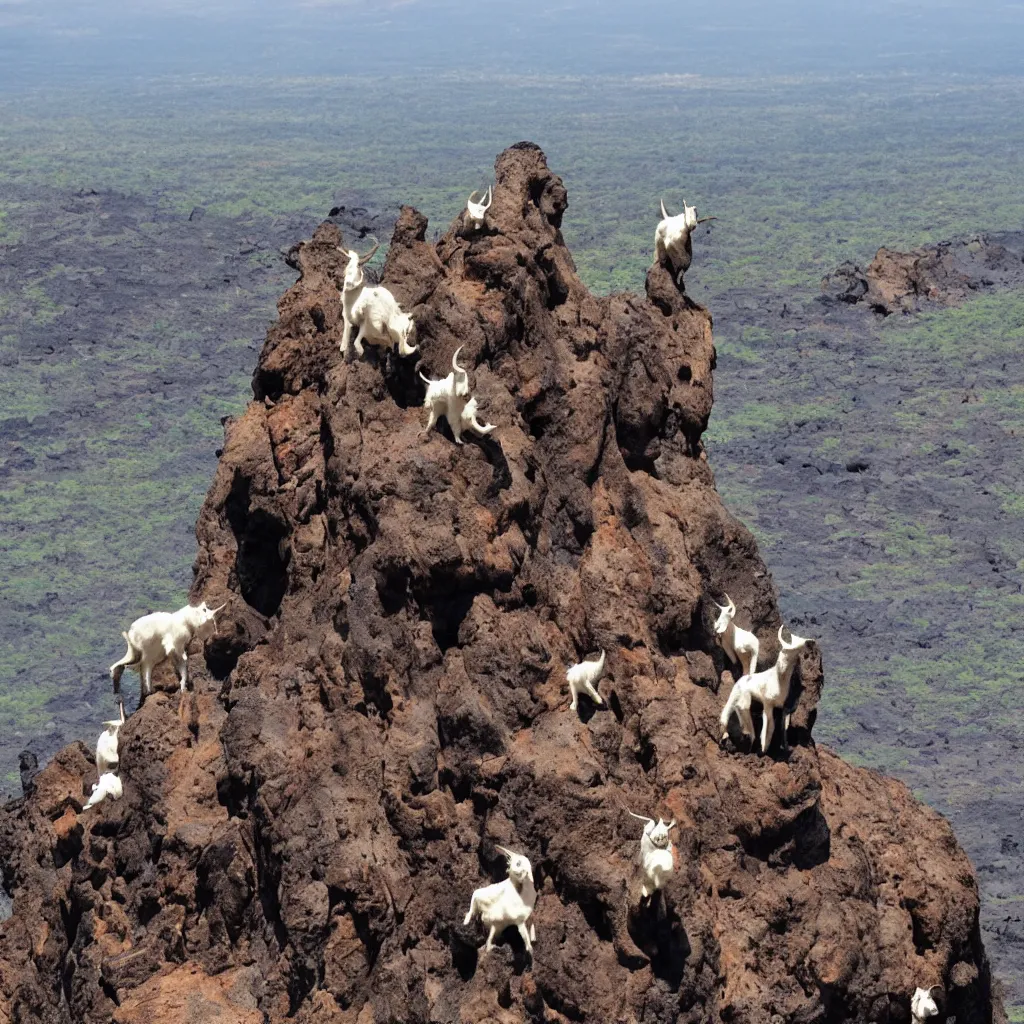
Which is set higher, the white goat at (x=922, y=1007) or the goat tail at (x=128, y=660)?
the goat tail at (x=128, y=660)

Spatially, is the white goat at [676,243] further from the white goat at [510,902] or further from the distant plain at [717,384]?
the distant plain at [717,384]

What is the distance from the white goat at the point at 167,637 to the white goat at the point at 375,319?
280cm

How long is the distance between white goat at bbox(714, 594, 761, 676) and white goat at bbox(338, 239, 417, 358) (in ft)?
11.9

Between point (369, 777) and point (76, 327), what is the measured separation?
75.4m

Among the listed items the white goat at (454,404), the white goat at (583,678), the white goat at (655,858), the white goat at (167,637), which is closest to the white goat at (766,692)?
the white goat at (583,678)

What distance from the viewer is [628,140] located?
15862cm

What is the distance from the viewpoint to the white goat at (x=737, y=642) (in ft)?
57.2

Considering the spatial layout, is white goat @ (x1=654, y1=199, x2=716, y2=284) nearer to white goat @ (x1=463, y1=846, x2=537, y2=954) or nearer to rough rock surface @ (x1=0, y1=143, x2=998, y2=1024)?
rough rock surface @ (x1=0, y1=143, x2=998, y2=1024)

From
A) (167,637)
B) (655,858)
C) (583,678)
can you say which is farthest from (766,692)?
(167,637)

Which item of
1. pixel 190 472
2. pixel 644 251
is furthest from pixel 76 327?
pixel 644 251

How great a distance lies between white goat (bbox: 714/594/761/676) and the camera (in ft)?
57.2

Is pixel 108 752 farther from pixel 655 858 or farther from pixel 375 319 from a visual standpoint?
pixel 655 858

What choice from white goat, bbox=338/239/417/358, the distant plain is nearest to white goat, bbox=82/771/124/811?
white goat, bbox=338/239/417/358

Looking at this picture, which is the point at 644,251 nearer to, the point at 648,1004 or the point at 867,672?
the point at 867,672
